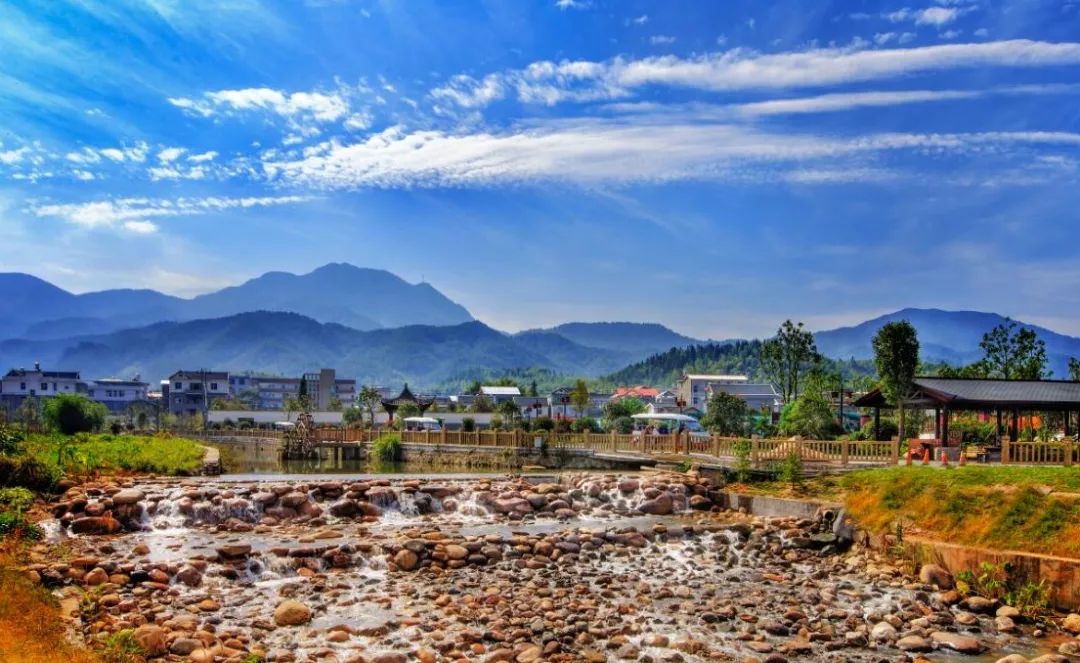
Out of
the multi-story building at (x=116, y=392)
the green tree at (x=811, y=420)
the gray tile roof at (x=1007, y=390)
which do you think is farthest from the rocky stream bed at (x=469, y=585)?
the multi-story building at (x=116, y=392)

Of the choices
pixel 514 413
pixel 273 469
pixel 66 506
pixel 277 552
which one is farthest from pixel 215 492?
pixel 514 413

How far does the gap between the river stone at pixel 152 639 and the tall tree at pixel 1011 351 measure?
5654 cm

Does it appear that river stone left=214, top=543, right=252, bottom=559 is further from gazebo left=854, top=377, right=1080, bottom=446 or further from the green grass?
gazebo left=854, top=377, right=1080, bottom=446

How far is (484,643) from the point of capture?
14008 millimetres

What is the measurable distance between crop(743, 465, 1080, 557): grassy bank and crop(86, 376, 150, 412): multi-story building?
539 ft

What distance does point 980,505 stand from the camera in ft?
64.0

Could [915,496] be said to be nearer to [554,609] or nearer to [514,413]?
[554,609]

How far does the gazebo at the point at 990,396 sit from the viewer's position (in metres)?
31.9

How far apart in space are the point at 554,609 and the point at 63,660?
8147 millimetres

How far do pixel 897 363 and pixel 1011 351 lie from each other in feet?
93.6

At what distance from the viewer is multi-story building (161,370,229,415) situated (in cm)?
14988

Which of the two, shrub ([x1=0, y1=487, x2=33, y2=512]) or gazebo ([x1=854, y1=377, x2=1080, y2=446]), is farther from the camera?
gazebo ([x1=854, y1=377, x2=1080, y2=446])

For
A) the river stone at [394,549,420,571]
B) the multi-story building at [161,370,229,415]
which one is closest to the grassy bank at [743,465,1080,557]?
the river stone at [394,549,420,571]

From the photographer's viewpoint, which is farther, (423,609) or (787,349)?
(787,349)
